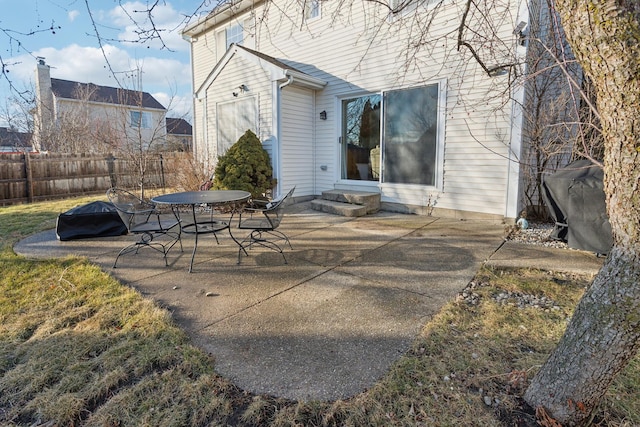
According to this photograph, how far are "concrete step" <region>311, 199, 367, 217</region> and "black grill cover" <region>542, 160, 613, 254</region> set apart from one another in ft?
10.9

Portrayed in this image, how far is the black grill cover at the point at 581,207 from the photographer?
12.5 ft

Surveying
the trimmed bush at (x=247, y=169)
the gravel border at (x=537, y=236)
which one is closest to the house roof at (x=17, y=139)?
the trimmed bush at (x=247, y=169)

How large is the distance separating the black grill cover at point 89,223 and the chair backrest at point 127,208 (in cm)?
112

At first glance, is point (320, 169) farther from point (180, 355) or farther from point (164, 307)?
point (180, 355)

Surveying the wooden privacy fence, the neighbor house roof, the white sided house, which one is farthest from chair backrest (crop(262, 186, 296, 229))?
the neighbor house roof

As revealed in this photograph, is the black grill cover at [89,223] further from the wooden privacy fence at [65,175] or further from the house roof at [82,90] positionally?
the house roof at [82,90]

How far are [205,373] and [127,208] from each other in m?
3.13

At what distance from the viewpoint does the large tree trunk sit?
1352mm

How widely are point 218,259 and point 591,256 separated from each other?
4487mm

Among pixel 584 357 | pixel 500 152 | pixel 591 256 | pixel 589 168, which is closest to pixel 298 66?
pixel 500 152

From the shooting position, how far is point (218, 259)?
4352 millimetres

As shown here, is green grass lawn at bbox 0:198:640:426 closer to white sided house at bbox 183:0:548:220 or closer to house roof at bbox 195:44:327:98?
white sided house at bbox 183:0:548:220

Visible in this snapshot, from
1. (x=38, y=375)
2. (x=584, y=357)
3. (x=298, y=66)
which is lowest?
(x=38, y=375)

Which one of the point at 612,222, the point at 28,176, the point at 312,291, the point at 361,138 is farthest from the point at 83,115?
the point at 612,222
